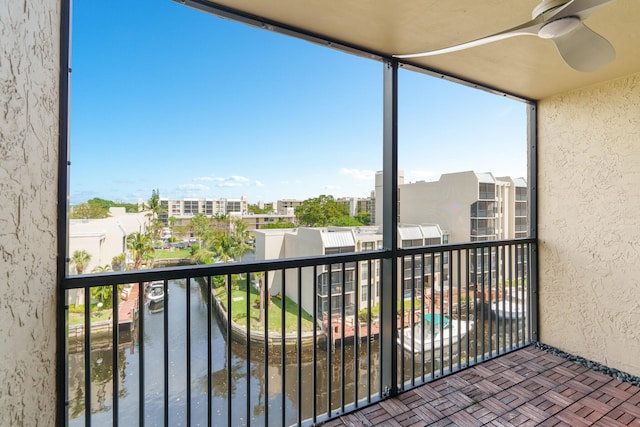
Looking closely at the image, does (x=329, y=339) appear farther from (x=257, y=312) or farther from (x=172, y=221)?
(x=172, y=221)

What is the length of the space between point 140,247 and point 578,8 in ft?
7.23

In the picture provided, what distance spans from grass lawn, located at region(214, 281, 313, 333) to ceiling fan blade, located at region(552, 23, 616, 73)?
2.06m

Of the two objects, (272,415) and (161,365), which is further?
(272,415)

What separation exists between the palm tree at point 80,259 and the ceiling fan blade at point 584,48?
2.46 metres

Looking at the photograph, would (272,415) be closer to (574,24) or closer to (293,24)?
(293,24)

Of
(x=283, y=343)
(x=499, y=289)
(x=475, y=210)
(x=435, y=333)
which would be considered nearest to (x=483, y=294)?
(x=499, y=289)

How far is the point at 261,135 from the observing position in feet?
6.34

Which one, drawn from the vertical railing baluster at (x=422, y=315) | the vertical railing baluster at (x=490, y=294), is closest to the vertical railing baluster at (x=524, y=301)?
the vertical railing baluster at (x=490, y=294)

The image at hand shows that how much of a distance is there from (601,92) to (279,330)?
330 centimetres

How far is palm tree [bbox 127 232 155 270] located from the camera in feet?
5.00

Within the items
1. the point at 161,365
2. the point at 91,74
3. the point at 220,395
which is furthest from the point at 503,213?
the point at 91,74

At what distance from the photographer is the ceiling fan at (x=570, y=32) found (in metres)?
1.26

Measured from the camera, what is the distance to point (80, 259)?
142 cm

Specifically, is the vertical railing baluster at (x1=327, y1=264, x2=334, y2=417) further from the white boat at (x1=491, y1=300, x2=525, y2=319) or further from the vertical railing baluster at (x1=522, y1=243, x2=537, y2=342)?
the vertical railing baluster at (x1=522, y1=243, x2=537, y2=342)
